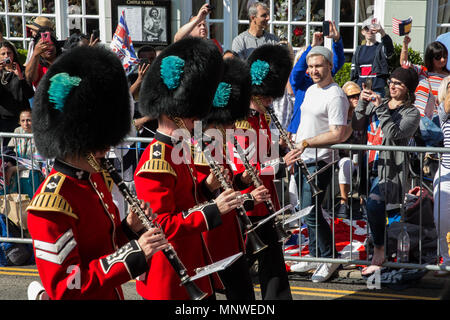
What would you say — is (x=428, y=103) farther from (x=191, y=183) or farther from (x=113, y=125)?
(x=113, y=125)

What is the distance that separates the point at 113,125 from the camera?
10.4ft

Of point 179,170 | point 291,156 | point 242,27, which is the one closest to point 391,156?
point 291,156

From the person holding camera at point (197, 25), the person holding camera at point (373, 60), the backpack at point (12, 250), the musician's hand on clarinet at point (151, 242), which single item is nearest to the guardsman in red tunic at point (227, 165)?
the musician's hand on clarinet at point (151, 242)

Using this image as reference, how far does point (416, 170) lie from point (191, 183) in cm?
340

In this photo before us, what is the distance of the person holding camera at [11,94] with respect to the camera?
7.70 metres

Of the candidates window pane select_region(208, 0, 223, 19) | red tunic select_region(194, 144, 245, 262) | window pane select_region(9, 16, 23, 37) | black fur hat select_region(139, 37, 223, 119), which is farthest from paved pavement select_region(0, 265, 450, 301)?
window pane select_region(9, 16, 23, 37)

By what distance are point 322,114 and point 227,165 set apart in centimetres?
162

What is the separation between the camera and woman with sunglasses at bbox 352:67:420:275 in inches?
227

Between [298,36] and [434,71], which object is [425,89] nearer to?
[434,71]

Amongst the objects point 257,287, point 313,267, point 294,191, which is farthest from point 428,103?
point 257,287

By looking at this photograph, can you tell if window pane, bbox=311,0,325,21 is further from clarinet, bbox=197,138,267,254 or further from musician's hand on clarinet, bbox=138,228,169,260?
musician's hand on clarinet, bbox=138,228,169,260

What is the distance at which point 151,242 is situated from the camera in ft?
9.77

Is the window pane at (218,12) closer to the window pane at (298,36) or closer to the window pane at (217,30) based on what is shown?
the window pane at (217,30)

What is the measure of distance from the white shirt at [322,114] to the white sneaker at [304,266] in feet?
3.05
